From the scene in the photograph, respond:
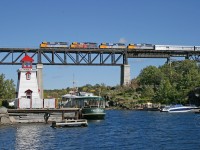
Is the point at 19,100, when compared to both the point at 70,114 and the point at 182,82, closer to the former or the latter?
the point at 70,114

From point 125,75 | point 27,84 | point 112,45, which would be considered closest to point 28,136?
point 27,84

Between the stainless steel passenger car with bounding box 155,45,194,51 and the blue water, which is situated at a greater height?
the stainless steel passenger car with bounding box 155,45,194,51

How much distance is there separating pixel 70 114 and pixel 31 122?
22.4ft

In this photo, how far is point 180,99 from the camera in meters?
162

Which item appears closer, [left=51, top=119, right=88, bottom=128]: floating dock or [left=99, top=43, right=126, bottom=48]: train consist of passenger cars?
[left=51, top=119, right=88, bottom=128]: floating dock

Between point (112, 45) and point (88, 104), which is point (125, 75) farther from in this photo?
point (88, 104)

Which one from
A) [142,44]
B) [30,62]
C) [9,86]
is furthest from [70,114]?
[142,44]

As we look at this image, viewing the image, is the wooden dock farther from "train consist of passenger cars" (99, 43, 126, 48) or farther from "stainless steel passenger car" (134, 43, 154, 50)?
"stainless steel passenger car" (134, 43, 154, 50)

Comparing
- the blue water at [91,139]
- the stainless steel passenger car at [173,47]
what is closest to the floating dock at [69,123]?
the blue water at [91,139]

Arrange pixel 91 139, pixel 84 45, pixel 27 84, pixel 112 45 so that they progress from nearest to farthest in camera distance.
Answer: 1. pixel 91 139
2. pixel 27 84
3. pixel 84 45
4. pixel 112 45

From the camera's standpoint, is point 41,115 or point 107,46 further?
point 107,46

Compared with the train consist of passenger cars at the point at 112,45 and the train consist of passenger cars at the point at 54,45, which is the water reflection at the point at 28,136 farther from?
the train consist of passenger cars at the point at 112,45

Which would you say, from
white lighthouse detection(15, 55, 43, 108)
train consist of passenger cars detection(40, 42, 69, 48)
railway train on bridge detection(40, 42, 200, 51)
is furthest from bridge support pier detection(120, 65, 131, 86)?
white lighthouse detection(15, 55, 43, 108)

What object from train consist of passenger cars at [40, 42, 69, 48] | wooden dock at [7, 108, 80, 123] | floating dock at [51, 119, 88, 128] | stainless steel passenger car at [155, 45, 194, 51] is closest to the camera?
floating dock at [51, 119, 88, 128]
